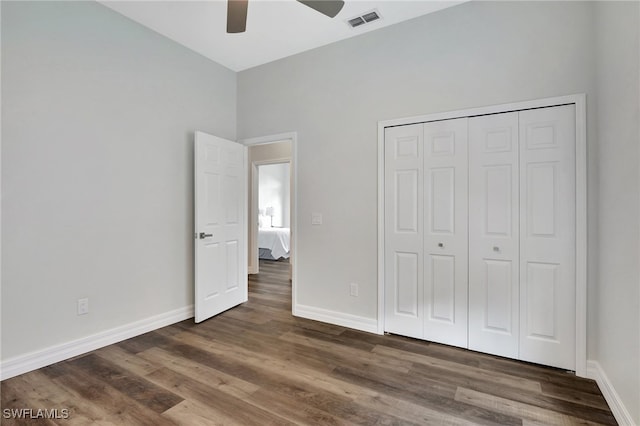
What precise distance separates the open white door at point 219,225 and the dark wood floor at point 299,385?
63cm

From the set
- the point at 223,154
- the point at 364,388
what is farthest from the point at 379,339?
the point at 223,154

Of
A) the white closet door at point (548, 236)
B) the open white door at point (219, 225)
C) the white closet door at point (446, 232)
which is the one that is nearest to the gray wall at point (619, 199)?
the white closet door at point (548, 236)

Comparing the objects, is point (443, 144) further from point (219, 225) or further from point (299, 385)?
point (219, 225)

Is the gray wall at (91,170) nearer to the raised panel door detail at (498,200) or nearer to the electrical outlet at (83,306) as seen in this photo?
the electrical outlet at (83,306)

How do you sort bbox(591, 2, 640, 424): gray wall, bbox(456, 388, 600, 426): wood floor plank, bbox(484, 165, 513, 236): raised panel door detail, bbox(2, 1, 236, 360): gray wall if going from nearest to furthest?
bbox(591, 2, 640, 424): gray wall
bbox(456, 388, 600, 426): wood floor plank
bbox(2, 1, 236, 360): gray wall
bbox(484, 165, 513, 236): raised panel door detail

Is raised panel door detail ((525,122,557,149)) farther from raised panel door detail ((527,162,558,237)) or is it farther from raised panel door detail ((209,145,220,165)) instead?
raised panel door detail ((209,145,220,165))

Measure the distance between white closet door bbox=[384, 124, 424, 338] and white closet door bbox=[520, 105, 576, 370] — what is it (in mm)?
786

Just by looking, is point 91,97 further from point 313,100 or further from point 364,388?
point 364,388

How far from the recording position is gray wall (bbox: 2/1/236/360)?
7.18 ft

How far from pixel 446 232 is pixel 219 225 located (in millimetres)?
2395

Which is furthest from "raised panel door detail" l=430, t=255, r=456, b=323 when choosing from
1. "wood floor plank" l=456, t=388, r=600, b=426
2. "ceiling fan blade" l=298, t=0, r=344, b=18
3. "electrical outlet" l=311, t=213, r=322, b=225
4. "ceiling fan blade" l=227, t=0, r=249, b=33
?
"ceiling fan blade" l=227, t=0, r=249, b=33

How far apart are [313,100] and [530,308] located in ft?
9.08

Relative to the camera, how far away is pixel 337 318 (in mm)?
3184

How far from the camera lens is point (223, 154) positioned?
3551 millimetres
